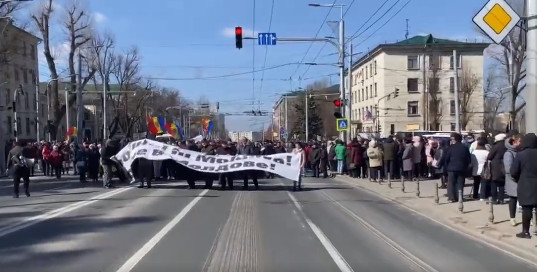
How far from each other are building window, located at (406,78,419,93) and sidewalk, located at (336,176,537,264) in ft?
189

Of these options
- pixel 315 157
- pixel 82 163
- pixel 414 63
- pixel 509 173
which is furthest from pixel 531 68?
pixel 414 63

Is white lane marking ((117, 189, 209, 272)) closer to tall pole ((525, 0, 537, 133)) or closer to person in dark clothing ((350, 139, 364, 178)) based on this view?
tall pole ((525, 0, 537, 133))

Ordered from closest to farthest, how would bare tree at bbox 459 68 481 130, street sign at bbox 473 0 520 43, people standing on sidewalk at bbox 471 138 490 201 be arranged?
street sign at bbox 473 0 520 43 → people standing on sidewalk at bbox 471 138 490 201 → bare tree at bbox 459 68 481 130

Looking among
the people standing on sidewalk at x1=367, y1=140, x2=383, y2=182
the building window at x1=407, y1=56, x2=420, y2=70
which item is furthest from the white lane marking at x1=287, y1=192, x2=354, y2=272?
the building window at x1=407, y1=56, x2=420, y2=70

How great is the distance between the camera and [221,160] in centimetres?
2145

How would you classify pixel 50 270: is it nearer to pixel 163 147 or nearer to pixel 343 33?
pixel 163 147

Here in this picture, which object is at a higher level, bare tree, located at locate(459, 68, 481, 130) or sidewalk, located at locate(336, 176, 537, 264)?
bare tree, located at locate(459, 68, 481, 130)

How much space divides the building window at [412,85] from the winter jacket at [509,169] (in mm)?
65426

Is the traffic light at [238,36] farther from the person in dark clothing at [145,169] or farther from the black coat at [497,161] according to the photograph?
the black coat at [497,161]

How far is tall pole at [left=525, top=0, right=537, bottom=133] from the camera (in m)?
12.9

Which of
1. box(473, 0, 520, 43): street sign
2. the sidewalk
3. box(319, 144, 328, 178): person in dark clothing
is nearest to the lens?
the sidewalk

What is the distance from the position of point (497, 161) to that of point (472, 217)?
1.58 m

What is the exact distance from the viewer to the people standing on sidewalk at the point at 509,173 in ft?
38.8

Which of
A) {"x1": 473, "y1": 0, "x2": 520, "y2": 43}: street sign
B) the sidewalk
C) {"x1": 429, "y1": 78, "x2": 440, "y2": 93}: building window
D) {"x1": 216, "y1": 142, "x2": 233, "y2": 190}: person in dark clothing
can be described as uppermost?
{"x1": 429, "y1": 78, "x2": 440, "y2": 93}: building window
